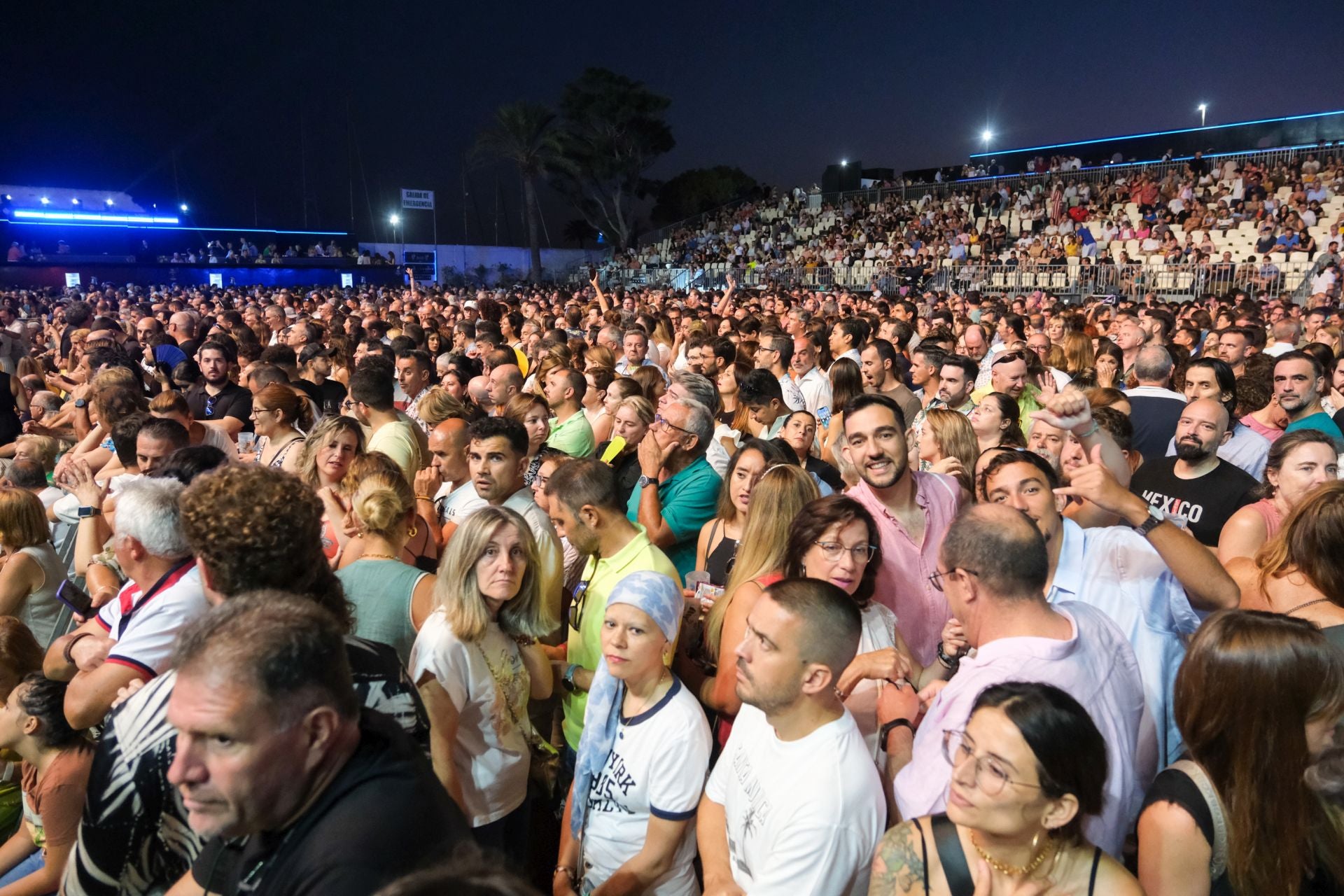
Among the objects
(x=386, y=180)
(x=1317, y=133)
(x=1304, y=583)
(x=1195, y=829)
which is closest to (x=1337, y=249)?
(x=1317, y=133)

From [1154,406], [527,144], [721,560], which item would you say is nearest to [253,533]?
[721,560]

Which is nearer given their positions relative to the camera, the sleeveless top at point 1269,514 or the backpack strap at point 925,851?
the backpack strap at point 925,851

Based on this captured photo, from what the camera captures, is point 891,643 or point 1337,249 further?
point 1337,249

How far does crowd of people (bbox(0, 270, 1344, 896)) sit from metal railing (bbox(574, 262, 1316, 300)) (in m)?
13.5

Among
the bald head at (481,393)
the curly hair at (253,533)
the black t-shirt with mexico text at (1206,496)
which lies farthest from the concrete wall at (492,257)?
the curly hair at (253,533)

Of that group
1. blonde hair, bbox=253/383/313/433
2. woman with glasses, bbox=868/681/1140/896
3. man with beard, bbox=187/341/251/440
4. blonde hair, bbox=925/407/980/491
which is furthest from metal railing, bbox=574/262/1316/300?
woman with glasses, bbox=868/681/1140/896

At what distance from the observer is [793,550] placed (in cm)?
287

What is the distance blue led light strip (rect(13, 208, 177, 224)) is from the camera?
28.5 metres

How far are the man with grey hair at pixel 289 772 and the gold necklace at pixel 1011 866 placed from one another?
1.03m

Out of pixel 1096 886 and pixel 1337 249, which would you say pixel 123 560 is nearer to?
pixel 1096 886

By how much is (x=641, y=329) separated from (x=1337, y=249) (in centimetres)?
1539

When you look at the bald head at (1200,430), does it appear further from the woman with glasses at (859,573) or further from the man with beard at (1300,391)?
the woman with glasses at (859,573)

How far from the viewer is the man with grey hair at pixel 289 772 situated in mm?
1450

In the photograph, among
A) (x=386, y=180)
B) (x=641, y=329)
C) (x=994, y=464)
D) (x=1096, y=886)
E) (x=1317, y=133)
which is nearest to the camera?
(x=1096, y=886)
